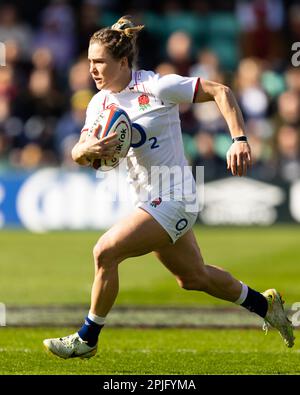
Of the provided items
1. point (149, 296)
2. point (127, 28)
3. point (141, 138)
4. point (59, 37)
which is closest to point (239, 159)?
point (141, 138)

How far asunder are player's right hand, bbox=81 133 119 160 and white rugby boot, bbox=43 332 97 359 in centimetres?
120

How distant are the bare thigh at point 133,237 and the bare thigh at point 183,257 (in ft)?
0.64

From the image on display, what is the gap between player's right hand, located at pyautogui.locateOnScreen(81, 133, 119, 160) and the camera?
7.00 meters

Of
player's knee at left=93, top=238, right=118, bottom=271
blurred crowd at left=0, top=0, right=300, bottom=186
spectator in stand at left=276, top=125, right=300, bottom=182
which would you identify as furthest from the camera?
blurred crowd at left=0, top=0, right=300, bottom=186

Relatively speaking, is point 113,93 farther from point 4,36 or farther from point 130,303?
point 4,36

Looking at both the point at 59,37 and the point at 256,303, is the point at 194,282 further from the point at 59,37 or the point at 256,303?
the point at 59,37

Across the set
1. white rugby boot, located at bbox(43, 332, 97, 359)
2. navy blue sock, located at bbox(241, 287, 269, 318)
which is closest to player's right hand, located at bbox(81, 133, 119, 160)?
white rugby boot, located at bbox(43, 332, 97, 359)

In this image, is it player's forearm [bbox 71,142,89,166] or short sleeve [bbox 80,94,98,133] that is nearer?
player's forearm [bbox 71,142,89,166]

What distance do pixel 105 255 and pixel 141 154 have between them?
0.71 meters

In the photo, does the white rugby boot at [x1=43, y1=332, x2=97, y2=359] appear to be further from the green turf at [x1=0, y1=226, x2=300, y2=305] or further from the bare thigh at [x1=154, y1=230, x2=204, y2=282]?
the green turf at [x1=0, y1=226, x2=300, y2=305]

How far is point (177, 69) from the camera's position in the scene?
18.8 m

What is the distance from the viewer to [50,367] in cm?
723
